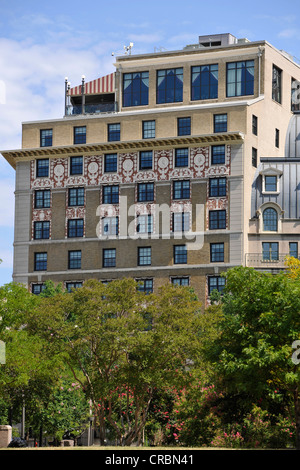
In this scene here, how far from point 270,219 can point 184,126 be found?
12493 mm

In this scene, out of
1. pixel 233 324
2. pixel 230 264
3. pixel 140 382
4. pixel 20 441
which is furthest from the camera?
pixel 230 264

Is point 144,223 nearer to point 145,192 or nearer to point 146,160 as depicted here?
point 145,192

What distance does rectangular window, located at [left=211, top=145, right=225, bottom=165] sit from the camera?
109312 millimetres

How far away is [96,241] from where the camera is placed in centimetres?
11181

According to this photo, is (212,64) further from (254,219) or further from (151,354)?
(151,354)

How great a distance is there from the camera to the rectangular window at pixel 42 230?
114125mm

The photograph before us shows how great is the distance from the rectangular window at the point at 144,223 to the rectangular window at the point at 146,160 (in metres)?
5.00

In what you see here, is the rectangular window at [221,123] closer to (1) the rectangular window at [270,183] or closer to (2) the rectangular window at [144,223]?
(1) the rectangular window at [270,183]

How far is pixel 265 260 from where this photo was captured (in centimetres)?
10756

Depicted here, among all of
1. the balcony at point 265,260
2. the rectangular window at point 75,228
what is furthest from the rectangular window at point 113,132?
the balcony at point 265,260

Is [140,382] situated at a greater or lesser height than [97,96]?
lesser

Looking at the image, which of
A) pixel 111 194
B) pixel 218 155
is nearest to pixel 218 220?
pixel 218 155

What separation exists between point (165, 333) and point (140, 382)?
3517 millimetres
